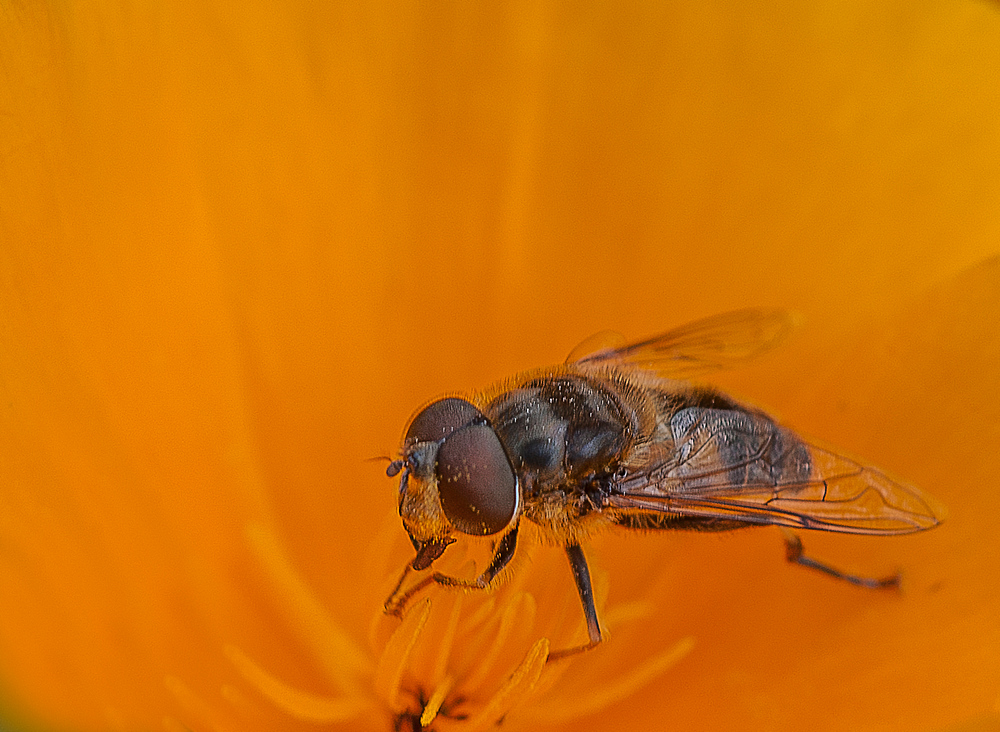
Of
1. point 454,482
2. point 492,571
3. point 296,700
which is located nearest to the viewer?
point 454,482

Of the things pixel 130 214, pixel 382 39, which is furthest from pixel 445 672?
pixel 382 39

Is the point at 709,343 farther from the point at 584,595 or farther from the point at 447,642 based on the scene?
the point at 447,642

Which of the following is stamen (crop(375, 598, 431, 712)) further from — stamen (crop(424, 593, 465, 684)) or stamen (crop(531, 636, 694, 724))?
stamen (crop(531, 636, 694, 724))

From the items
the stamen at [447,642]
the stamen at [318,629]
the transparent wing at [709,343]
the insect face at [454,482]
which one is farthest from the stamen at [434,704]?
the transparent wing at [709,343]

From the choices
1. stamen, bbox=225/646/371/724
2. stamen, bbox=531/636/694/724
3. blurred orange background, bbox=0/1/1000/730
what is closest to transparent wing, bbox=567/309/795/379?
blurred orange background, bbox=0/1/1000/730

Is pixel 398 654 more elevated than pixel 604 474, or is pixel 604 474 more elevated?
pixel 604 474

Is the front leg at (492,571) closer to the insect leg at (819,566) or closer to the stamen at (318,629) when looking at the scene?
the stamen at (318,629)

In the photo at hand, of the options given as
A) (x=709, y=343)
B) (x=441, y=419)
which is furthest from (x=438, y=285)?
(x=441, y=419)
